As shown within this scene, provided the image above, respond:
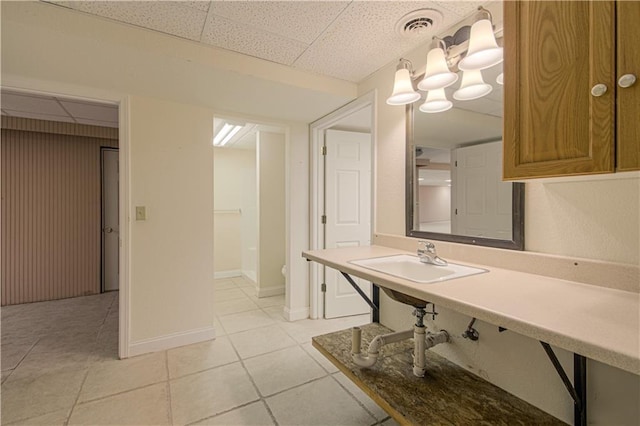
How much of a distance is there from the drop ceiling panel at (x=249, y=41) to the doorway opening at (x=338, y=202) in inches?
42.1

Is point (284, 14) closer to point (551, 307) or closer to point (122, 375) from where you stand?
point (551, 307)

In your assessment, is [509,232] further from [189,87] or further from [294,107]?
[189,87]

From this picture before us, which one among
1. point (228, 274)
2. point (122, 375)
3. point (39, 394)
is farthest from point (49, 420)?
point (228, 274)

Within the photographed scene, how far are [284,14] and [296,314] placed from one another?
8.46 ft

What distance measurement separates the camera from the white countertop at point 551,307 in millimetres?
614

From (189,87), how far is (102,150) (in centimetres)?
257

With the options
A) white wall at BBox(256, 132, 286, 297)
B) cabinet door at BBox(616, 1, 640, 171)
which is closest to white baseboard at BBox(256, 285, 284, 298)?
white wall at BBox(256, 132, 286, 297)

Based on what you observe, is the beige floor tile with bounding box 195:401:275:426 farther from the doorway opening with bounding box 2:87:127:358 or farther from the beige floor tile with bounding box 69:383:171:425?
the doorway opening with bounding box 2:87:127:358

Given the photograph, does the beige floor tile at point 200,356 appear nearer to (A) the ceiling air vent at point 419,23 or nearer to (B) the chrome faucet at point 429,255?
(B) the chrome faucet at point 429,255

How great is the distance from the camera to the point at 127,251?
225 centimetres

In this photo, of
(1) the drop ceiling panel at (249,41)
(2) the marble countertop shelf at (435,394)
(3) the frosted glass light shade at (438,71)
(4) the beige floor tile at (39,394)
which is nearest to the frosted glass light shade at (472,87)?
(3) the frosted glass light shade at (438,71)

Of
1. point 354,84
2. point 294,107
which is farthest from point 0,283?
point 354,84

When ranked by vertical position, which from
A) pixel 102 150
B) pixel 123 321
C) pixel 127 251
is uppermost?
pixel 102 150

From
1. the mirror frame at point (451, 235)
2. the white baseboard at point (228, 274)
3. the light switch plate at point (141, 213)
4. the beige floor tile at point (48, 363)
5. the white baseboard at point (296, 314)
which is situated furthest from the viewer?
the white baseboard at point (228, 274)
